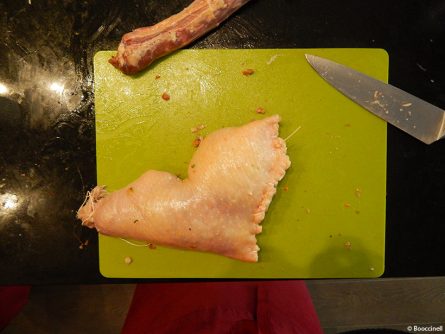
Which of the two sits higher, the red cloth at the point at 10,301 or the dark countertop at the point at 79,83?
the dark countertop at the point at 79,83

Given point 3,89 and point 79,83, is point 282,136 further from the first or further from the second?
point 3,89

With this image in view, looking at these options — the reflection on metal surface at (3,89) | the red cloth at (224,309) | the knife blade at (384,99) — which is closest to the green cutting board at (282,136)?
the knife blade at (384,99)

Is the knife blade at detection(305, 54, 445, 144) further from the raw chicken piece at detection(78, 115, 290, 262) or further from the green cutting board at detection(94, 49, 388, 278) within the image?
the raw chicken piece at detection(78, 115, 290, 262)

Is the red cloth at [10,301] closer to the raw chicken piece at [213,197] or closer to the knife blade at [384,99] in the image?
the raw chicken piece at [213,197]

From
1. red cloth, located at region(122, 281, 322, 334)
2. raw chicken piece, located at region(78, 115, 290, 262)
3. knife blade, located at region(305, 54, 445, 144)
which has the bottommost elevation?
red cloth, located at region(122, 281, 322, 334)

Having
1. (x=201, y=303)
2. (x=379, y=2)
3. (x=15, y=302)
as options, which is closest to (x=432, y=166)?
(x=379, y=2)

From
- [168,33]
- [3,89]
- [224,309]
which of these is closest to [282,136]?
[168,33]

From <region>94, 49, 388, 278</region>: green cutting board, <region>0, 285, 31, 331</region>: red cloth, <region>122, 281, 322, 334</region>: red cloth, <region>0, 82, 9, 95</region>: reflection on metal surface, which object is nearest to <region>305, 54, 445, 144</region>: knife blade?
<region>94, 49, 388, 278</region>: green cutting board
